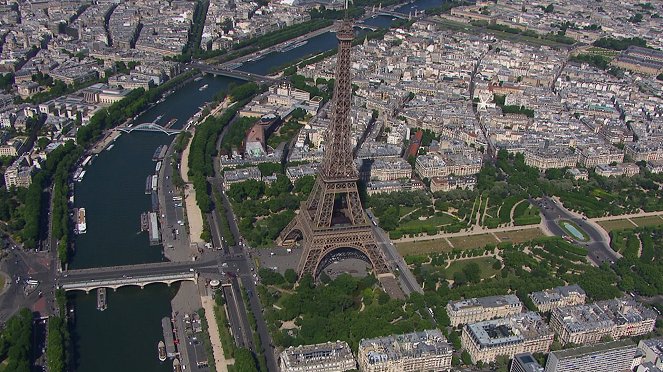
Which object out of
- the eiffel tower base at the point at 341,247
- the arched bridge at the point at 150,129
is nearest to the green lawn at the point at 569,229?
the eiffel tower base at the point at 341,247

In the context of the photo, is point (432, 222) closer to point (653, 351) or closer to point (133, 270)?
point (653, 351)

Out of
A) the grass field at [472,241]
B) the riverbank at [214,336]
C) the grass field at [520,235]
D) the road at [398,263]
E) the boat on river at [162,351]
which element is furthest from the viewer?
the grass field at [520,235]

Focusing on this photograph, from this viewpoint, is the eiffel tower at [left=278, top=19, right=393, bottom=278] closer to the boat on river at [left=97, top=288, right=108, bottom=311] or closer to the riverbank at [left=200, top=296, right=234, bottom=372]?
the riverbank at [left=200, top=296, right=234, bottom=372]

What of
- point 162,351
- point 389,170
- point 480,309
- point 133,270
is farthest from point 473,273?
point 133,270

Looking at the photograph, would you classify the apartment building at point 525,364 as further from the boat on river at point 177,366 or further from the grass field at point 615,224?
the grass field at point 615,224

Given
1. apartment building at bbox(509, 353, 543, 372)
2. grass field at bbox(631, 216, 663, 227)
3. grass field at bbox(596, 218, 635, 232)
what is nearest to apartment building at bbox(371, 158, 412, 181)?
grass field at bbox(596, 218, 635, 232)
